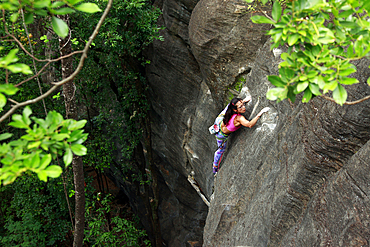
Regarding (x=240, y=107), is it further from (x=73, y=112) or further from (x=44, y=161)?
(x=44, y=161)

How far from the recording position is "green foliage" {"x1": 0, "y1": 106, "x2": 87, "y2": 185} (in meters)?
1.88

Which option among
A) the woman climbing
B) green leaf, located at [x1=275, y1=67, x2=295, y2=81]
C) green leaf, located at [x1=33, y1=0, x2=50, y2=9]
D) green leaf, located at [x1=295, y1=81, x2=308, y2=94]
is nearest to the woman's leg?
the woman climbing

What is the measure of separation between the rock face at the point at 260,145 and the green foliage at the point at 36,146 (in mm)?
3078

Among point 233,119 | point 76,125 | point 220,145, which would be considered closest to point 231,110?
point 233,119

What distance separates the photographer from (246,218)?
5137mm

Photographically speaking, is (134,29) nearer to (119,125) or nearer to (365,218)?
(119,125)

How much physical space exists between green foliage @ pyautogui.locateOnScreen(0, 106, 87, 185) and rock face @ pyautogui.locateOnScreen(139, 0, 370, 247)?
3.08 meters

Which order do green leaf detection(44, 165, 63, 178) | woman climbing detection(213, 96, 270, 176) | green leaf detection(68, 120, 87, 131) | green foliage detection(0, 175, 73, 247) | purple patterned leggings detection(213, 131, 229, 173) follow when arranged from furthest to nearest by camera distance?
green foliage detection(0, 175, 73, 247), purple patterned leggings detection(213, 131, 229, 173), woman climbing detection(213, 96, 270, 176), green leaf detection(68, 120, 87, 131), green leaf detection(44, 165, 63, 178)

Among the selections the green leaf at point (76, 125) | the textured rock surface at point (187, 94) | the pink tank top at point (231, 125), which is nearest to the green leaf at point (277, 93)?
the green leaf at point (76, 125)

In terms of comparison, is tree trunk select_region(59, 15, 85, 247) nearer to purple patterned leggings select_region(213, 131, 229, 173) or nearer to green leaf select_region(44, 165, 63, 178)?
purple patterned leggings select_region(213, 131, 229, 173)

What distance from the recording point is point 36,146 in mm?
1903

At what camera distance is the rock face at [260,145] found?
335cm

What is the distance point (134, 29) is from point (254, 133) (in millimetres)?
5442

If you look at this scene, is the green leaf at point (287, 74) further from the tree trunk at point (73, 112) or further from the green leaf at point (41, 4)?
the tree trunk at point (73, 112)
